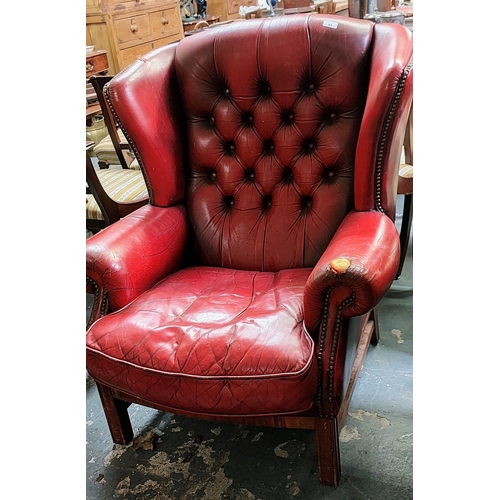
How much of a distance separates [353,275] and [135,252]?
2.16 ft

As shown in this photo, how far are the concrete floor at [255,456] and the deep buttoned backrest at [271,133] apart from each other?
0.49 metres

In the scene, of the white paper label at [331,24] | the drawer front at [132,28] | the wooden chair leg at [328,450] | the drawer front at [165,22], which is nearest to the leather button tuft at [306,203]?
the white paper label at [331,24]

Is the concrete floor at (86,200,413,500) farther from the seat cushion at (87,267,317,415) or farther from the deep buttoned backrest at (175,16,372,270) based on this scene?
the deep buttoned backrest at (175,16,372,270)

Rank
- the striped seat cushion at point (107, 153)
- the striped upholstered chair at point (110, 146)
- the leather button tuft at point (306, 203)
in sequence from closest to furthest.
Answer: the leather button tuft at point (306, 203), the striped upholstered chair at point (110, 146), the striped seat cushion at point (107, 153)

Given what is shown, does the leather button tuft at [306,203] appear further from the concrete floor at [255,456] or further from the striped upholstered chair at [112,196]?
the striped upholstered chair at [112,196]

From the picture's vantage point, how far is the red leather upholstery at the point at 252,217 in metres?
1.18

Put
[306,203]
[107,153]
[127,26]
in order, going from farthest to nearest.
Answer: [127,26] < [107,153] < [306,203]

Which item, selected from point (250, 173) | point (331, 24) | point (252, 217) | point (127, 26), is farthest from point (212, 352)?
point (127, 26)

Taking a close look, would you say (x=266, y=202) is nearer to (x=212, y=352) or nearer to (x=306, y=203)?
(x=306, y=203)

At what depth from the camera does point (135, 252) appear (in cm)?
148

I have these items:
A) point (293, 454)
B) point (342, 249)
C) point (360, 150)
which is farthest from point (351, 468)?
point (360, 150)
